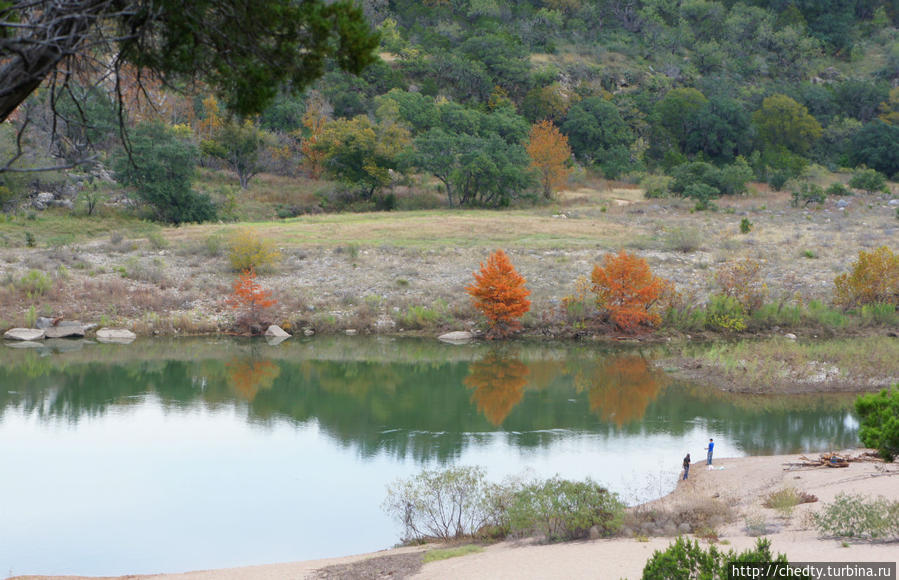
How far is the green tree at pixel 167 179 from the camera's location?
44.2 metres

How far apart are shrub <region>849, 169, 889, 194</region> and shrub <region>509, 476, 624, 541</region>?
185ft

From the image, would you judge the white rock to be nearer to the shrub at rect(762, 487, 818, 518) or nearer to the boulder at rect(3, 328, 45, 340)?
the boulder at rect(3, 328, 45, 340)

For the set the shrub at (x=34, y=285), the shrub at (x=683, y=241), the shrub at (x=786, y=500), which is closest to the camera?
the shrub at (x=786, y=500)

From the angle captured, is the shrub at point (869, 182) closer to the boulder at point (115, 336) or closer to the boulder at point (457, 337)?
the boulder at point (457, 337)

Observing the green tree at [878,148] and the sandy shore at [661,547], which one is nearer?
the sandy shore at [661,547]

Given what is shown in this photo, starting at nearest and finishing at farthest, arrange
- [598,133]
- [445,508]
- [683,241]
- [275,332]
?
1. [445,508]
2. [275,332]
3. [683,241]
4. [598,133]

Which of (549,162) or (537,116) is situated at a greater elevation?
(537,116)

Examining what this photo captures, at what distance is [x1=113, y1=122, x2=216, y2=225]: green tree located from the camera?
44.2 metres

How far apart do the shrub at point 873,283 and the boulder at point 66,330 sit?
90.0ft

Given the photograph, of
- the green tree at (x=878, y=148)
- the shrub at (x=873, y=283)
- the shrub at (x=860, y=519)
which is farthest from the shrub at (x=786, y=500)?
the green tree at (x=878, y=148)

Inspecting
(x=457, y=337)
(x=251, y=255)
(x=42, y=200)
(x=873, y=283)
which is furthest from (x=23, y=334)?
(x=873, y=283)

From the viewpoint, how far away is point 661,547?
36.7ft

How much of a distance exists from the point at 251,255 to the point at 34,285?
817cm

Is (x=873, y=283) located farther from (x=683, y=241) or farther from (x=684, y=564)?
(x=684, y=564)
